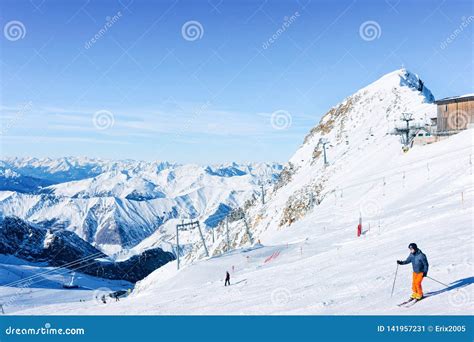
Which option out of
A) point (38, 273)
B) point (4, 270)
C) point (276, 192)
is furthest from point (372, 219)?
point (38, 273)

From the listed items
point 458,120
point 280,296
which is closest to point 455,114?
point 458,120

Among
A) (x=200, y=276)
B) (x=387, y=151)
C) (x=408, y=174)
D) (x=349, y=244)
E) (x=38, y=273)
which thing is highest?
(x=387, y=151)

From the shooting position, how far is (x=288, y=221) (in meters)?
59.6

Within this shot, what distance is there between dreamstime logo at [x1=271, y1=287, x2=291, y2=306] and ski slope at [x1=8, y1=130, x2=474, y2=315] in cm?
5

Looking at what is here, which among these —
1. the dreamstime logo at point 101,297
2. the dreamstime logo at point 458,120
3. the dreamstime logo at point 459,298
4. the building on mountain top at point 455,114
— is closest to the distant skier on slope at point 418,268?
the dreamstime logo at point 459,298

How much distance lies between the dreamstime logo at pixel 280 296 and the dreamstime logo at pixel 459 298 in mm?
5582

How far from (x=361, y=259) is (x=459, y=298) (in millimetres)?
8332

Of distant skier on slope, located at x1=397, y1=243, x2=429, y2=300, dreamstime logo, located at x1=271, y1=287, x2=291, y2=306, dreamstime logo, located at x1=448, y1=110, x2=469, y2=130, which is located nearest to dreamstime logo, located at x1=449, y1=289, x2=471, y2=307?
distant skier on slope, located at x1=397, y1=243, x2=429, y2=300

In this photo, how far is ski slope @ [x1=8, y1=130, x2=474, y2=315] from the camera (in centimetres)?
1456

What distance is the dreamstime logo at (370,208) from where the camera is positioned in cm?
3375

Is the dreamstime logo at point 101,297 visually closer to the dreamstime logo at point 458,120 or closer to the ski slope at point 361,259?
the ski slope at point 361,259
